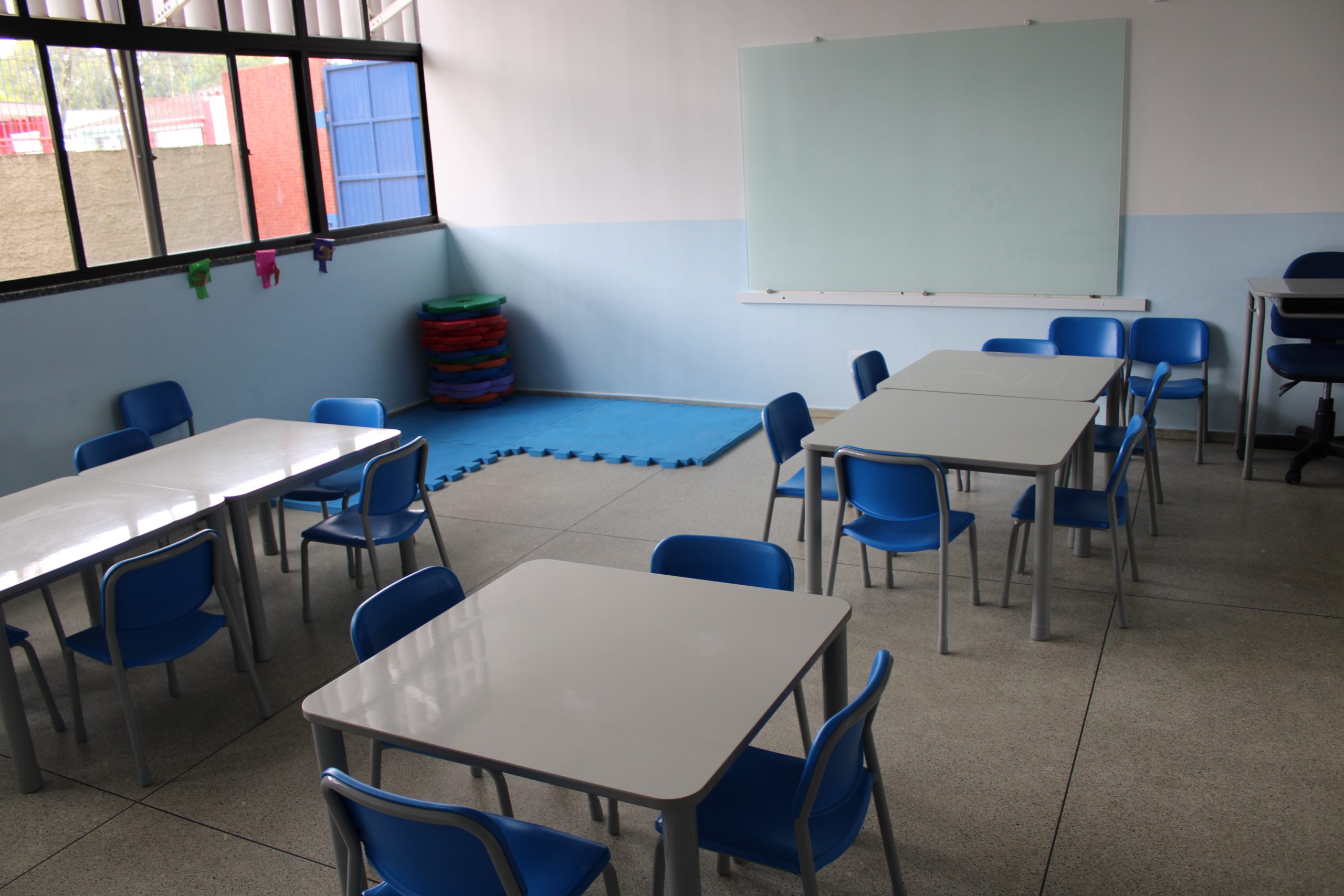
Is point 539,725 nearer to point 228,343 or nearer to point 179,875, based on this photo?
point 179,875

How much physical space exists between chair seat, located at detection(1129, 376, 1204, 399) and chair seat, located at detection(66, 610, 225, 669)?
14.7ft

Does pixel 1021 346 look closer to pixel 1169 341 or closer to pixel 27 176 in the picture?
pixel 1169 341

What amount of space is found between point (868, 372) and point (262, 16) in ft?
14.6

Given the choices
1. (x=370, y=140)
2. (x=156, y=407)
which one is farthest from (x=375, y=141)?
(x=156, y=407)

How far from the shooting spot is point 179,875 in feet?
8.87

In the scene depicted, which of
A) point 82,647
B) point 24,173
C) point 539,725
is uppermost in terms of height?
point 24,173

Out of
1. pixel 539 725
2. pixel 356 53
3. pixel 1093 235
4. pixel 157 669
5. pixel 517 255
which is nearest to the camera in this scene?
pixel 539 725

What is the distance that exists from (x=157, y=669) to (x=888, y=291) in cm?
460

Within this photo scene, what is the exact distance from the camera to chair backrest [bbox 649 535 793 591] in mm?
2709

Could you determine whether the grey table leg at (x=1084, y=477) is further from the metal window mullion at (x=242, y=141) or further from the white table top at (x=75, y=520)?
the metal window mullion at (x=242, y=141)

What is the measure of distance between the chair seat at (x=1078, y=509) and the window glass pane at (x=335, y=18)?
5587 millimetres

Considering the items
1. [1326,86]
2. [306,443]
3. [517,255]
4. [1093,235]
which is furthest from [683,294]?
[1326,86]

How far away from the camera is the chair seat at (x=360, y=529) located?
4.09 metres

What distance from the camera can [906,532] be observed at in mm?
3779
